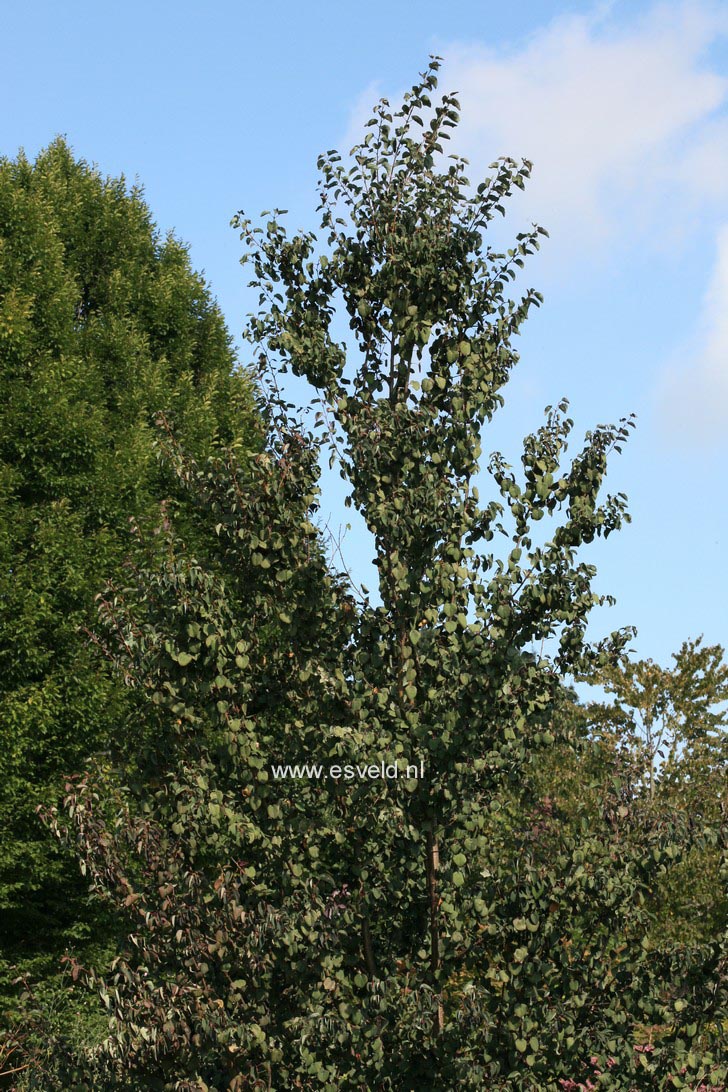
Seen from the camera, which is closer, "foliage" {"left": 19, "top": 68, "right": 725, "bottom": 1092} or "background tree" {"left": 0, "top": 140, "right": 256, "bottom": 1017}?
"foliage" {"left": 19, "top": 68, "right": 725, "bottom": 1092}

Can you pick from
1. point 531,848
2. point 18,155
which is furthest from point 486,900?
point 18,155

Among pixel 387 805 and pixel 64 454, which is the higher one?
pixel 64 454

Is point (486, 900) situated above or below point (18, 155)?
below

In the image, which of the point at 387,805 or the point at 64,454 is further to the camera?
the point at 64,454

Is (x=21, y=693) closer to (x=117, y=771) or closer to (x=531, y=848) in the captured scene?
(x=117, y=771)

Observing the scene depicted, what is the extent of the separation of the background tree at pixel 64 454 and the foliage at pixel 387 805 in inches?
360

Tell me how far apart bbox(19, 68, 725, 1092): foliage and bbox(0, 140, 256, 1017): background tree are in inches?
360

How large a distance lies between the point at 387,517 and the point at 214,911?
2.72 meters

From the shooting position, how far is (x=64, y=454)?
68.7 ft

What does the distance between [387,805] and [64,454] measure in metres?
14.9

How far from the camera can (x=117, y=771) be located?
8914 millimetres

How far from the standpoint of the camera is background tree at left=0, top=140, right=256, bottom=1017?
19516 mm

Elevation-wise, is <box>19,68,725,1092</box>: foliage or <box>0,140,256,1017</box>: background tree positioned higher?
<box>0,140,256,1017</box>: background tree

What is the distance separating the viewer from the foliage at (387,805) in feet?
23.6
